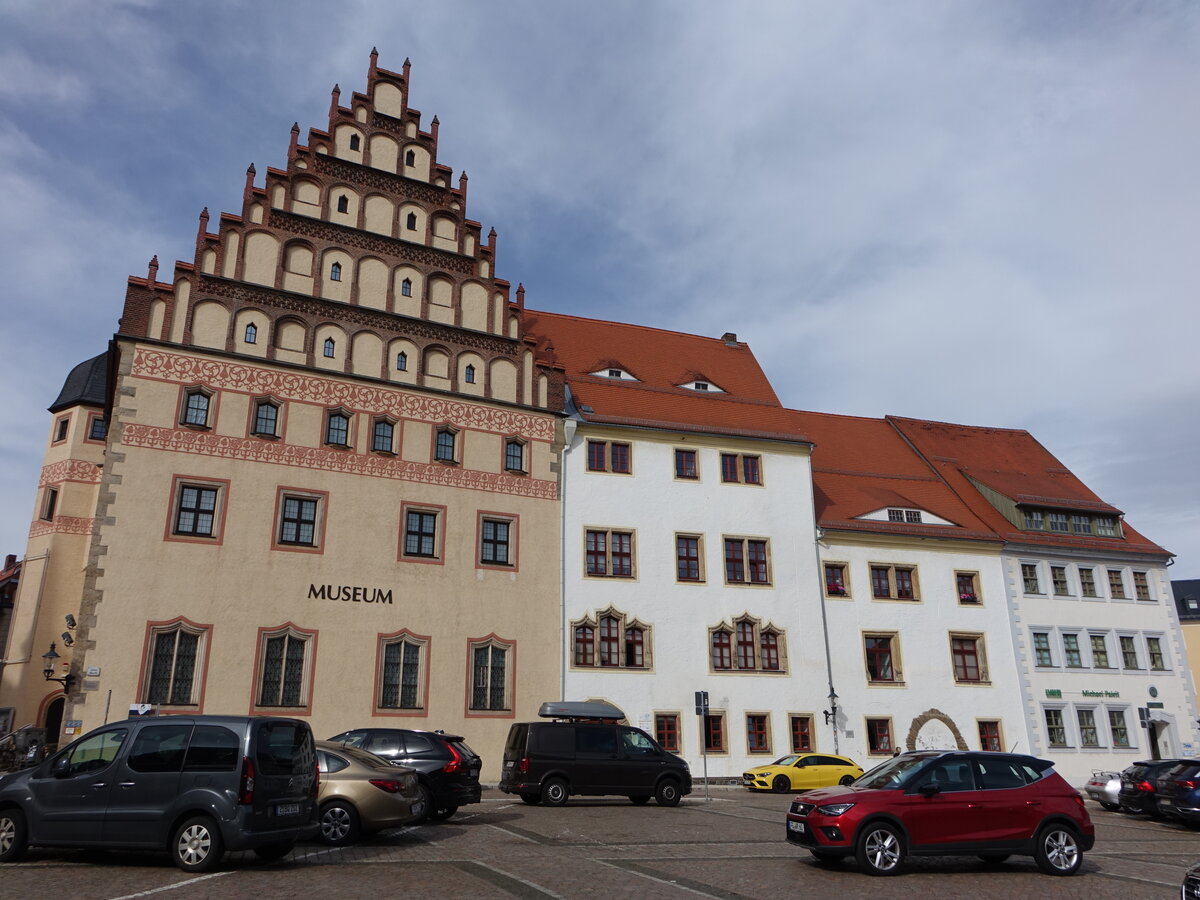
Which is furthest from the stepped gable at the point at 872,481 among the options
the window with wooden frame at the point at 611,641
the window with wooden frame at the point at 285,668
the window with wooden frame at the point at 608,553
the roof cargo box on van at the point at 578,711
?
the window with wooden frame at the point at 285,668

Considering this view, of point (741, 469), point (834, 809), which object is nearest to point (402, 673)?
point (741, 469)

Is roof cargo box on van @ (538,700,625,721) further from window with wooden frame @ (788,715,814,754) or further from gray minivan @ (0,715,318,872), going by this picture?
gray minivan @ (0,715,318,872)

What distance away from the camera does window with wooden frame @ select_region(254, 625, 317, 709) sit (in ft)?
80.0

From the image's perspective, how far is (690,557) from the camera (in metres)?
31.5

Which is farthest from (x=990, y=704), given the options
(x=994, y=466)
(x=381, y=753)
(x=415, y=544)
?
(x=381, y=753)

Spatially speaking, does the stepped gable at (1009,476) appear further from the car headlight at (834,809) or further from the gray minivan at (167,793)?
the gray minivan at (167,793)

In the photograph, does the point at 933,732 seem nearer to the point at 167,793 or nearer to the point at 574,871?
the point at 574,871

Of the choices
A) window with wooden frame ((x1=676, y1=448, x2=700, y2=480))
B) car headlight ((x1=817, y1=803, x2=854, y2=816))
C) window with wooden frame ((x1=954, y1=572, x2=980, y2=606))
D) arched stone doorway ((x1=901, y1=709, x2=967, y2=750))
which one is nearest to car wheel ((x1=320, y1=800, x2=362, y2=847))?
car headlight ((x1=817, y1=803, x2=854, y2=816))

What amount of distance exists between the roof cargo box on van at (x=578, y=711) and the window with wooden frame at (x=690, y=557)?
7.60 metres

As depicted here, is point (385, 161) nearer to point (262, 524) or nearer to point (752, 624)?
point (262, 524)

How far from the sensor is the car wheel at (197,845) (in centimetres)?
1047

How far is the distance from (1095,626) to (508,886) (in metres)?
33.4

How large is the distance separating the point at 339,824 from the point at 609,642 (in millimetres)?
16825

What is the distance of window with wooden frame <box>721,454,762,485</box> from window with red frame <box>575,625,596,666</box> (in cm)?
767
